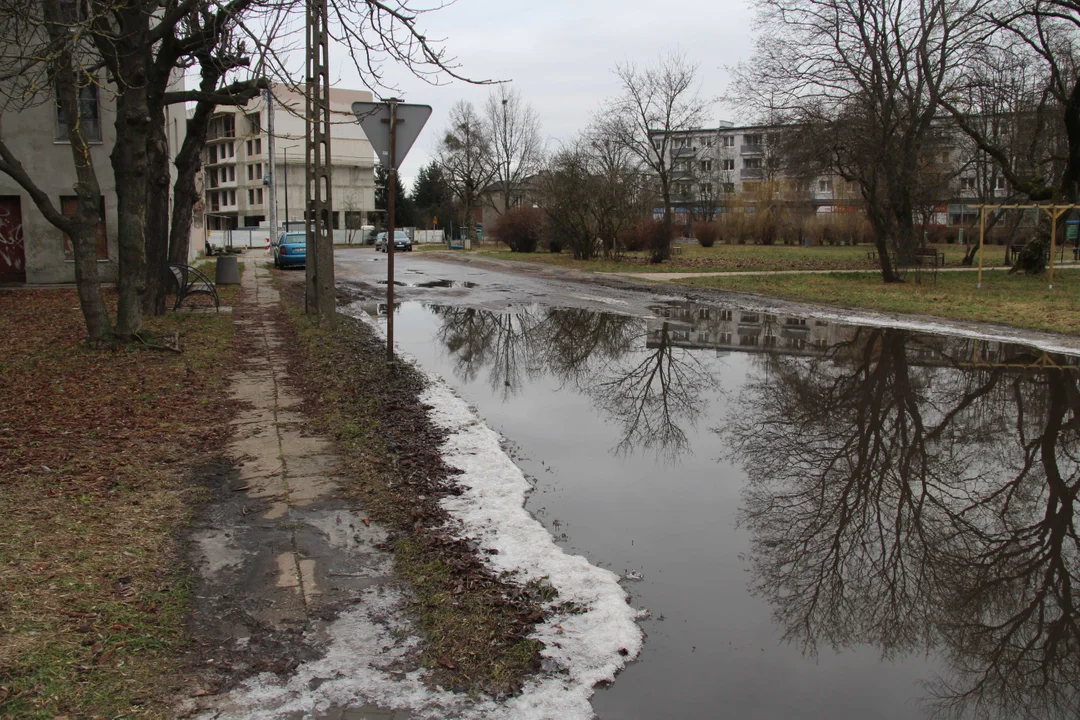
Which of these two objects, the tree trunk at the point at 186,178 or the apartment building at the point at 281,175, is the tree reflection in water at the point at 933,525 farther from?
the apartment building at the point at 281,175

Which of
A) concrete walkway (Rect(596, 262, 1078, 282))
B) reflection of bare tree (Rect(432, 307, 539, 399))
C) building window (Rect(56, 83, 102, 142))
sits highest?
building window (Rect(56, 83, 102, 142))

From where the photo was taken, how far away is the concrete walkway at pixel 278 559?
3951mm

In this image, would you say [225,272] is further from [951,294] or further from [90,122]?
[951,294]

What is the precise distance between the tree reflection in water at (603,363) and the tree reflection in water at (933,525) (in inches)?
29.5

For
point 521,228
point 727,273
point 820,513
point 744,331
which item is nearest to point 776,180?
point 521,228

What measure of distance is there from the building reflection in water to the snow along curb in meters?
0.92

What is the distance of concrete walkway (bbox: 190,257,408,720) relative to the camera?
395 cm

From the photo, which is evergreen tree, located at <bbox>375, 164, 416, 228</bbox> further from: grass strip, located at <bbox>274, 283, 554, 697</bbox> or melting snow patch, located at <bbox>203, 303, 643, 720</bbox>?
melting snow patch, located at <bbox>203, 303, 643, 720</bbox>

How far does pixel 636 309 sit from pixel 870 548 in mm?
14817

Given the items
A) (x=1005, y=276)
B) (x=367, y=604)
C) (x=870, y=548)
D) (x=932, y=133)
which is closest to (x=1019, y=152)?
(x=932, y=133)

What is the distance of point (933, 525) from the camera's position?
18.5 feet

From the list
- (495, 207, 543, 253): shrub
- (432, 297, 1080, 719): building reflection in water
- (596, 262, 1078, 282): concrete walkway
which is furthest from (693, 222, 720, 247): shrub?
(432, 297, 1080, 719): building reflection in water

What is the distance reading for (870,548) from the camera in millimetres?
5254

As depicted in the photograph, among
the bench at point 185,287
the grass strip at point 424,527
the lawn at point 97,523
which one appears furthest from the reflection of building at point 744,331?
the bench at point 185,287
